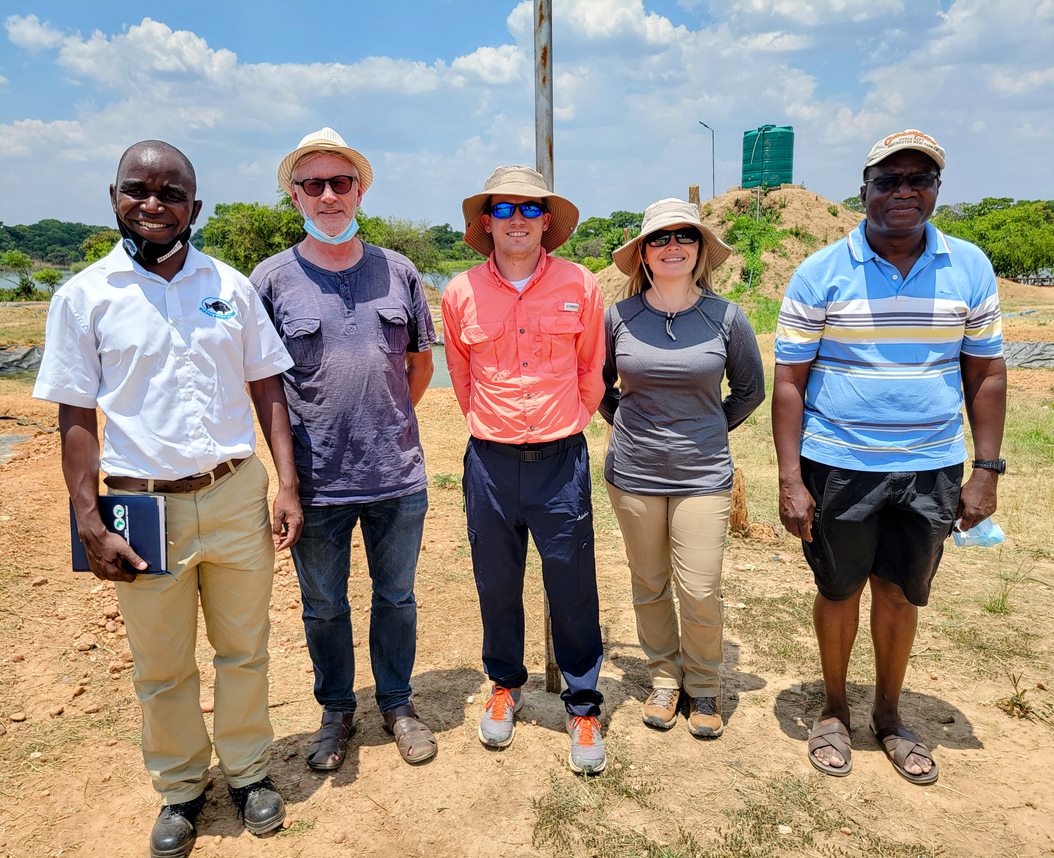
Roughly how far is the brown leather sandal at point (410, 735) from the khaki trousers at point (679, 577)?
0.97 metres

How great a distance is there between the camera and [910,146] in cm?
254

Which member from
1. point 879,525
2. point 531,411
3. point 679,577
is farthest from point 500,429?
point 879,525

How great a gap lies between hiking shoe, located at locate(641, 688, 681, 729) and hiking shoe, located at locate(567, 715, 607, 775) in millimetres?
253

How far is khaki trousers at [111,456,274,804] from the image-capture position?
2.42 m

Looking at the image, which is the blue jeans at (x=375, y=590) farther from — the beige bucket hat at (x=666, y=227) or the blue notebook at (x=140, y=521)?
the beige bucket hat at (x=666, y=227)

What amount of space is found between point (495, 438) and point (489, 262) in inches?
25.5

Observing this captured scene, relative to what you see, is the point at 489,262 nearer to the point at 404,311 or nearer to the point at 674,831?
the point at 404,311

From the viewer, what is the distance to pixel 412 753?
2.96m

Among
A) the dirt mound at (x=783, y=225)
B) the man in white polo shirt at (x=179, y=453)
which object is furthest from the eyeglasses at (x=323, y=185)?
the dirt mound at (x=783, y=225)

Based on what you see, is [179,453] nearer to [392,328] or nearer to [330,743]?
[392,328]

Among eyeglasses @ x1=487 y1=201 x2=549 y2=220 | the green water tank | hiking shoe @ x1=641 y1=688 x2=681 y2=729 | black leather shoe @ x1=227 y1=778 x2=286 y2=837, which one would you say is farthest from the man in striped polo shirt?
the green water tank

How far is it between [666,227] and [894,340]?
35.0 inches

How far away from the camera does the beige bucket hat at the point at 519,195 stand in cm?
278

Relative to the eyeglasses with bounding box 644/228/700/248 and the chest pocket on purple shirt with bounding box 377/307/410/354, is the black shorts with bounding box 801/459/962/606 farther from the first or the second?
the chest pocket on purple shirt with bounding box 377/307/410/354
